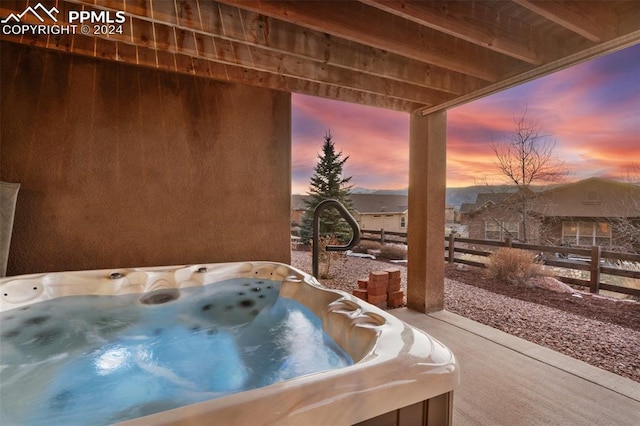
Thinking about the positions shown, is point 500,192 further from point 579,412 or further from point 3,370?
point 3,370

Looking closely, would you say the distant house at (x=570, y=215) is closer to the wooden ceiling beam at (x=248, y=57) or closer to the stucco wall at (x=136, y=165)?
the wooden ceiling beam at (x=248, y=57)

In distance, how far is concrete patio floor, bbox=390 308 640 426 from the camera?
54.7 inches

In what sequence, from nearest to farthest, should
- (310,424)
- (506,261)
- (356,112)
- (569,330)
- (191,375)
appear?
(310,424) < (191,375) < (569,330) < (506,261) < (356,112)

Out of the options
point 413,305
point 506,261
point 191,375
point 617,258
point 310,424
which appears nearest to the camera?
point 310,424

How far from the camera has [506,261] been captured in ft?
14.0

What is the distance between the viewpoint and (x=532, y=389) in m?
1.61

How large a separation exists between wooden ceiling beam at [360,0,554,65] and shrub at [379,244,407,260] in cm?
488

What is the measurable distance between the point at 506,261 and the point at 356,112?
3675 millimetres

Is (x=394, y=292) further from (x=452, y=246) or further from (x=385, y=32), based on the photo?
(x=452, y=246)

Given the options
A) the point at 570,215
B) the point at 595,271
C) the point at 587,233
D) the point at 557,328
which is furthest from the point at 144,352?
the point at 570,215

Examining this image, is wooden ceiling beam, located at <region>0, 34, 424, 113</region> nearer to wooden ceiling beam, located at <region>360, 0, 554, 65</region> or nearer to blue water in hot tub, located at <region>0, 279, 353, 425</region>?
wooden ceiling beam, located at <region>360, 0, 554, 65</region>

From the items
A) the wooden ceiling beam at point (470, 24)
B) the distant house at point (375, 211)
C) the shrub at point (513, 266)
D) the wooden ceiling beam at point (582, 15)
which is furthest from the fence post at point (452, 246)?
the wooden ceiling beam at point (582, 15)

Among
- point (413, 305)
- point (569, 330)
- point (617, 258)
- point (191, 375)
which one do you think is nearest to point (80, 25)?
point (191, 375)

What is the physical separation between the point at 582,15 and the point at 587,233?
3441 mm
